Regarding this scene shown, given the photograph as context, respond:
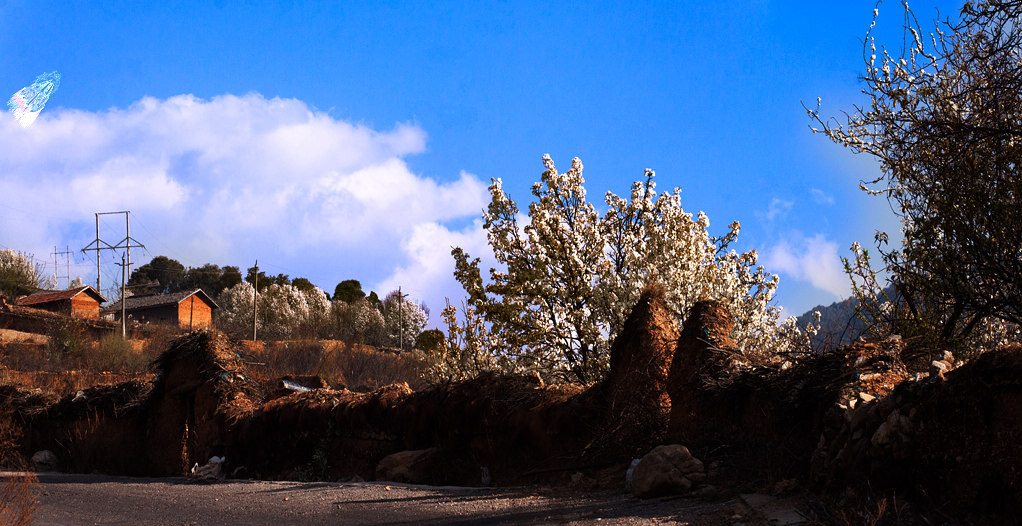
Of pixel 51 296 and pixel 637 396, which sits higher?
pixel 51 296

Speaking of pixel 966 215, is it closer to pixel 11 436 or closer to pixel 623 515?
pixel 623 515

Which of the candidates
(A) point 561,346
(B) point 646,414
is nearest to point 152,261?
(A) point 561,346

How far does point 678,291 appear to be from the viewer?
1416cm

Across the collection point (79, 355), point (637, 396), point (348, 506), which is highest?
point (79, 355)

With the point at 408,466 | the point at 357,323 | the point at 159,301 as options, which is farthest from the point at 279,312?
the point at 408,466

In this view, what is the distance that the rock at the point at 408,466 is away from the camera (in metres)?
11.0

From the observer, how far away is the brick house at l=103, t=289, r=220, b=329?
63.0m

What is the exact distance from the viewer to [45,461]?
17172mm

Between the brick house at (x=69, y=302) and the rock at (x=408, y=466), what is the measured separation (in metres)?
51.7

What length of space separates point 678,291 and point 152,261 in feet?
269

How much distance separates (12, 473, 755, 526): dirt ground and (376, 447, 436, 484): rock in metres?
0.72

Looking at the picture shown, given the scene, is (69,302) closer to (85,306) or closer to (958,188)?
(85,306)

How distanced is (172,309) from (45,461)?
49.5 m

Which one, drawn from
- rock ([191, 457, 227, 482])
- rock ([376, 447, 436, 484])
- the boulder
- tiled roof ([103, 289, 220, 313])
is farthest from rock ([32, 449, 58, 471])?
tiled roof ([103, 289, 220, 313])
